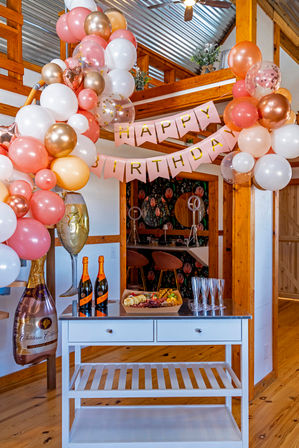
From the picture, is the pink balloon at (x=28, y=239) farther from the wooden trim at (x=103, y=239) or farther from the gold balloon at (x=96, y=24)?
the wooden trim at (x=103, y=239)

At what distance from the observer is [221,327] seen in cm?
232

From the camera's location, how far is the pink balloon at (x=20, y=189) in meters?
1.73

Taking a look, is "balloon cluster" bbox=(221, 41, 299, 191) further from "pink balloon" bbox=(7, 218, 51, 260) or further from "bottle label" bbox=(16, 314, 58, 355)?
"bottle label" bbox=(16, 314, 58, 355)

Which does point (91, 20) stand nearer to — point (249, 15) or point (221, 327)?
point (249, 15)

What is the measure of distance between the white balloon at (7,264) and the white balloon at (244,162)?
1.42 metres

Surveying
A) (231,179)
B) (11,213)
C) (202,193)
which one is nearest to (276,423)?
(231,179)

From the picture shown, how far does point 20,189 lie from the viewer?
1.74 meters

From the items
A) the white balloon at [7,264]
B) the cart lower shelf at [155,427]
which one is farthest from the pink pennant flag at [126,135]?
the cart lower shelf at [155,427]

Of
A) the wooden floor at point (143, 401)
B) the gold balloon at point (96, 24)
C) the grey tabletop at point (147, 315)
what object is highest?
the gold balloon at point (96, 24)

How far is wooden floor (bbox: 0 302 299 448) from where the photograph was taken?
2531 millimetres

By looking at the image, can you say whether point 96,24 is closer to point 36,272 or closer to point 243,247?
point 36,272

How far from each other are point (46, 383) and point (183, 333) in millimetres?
1744

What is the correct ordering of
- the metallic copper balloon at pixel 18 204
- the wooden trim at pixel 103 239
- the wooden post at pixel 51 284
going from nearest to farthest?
the metallic copper balloon at pixel 18 204 → the wooden post at pixel 51 284 → the wooden trim at pixel 103 239

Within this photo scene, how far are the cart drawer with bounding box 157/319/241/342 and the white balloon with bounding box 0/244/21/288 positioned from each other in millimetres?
1007
